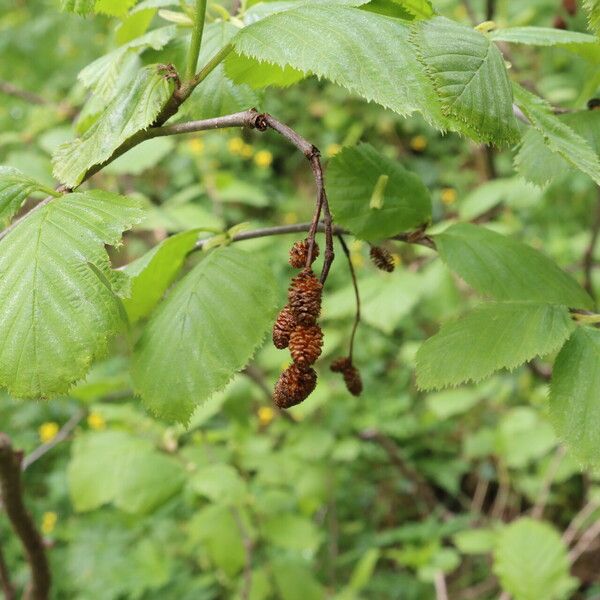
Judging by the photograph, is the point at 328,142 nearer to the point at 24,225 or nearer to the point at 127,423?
the point at 127,423

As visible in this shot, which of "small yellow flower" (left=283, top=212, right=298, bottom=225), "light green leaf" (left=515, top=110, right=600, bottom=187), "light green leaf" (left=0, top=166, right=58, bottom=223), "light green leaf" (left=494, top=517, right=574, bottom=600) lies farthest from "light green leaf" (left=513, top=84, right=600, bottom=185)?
"small yellow flower" (left=283, top=212, right=298, bottom=225)

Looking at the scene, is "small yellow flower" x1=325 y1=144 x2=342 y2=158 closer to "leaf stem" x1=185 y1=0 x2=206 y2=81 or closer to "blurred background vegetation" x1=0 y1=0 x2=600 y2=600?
"blurred background vegetation" x1=0 y1=0 x2=600 y2=600

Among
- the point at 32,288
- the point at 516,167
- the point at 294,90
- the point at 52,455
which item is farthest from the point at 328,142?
the point at 32,288

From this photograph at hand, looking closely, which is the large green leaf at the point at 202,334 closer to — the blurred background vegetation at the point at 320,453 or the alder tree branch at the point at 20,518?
the blurred background vegetation at the point at 320,453

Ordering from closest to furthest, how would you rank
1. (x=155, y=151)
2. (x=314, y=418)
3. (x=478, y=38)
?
(x=478, y=38)
(x=155, y=151)
(x=314, y=418)

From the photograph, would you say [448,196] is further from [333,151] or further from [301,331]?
[301,331]

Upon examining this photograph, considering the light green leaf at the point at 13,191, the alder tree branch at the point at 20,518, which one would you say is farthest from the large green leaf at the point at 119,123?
the alder tree branch at the point at 20,518
